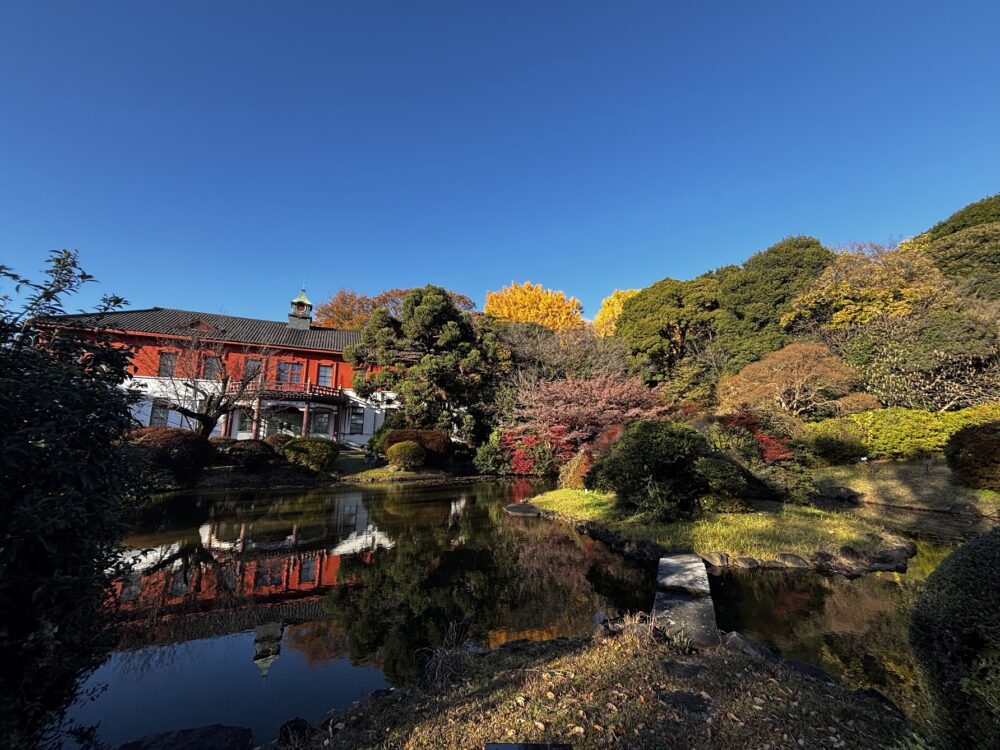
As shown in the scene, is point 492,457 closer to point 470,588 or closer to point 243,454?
point 243,454

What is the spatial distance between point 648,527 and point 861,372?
52.1 ft

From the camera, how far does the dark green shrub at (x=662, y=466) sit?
9117 millimetres

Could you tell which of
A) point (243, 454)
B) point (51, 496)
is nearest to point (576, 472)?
point (243, 454)

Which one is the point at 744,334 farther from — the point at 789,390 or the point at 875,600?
the point at 875,600

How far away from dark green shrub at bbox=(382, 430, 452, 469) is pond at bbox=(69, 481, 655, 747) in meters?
10.4

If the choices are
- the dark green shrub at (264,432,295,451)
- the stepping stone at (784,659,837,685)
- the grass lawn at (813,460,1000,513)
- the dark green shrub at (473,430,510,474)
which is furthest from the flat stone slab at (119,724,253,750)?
the dark green shrub at (473,430,510,474)

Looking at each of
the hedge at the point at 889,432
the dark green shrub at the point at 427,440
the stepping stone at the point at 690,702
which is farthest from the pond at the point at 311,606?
the hedge at the point at 889,432

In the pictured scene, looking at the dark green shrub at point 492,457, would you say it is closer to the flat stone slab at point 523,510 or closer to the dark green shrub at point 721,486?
the flat stone slab at point 523,510

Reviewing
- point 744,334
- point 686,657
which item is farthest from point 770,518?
point 744,334

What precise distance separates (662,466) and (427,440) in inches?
544

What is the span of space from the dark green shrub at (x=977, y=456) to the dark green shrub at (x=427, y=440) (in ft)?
59.0

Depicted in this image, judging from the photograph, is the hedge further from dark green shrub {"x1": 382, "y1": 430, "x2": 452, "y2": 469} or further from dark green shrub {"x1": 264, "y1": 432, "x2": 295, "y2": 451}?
dark green shrub {"x1": 264, "y1": 432, "x2": 295, "y2": 451}

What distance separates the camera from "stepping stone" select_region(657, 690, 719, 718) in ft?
9.34

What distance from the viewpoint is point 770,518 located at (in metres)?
8.91
